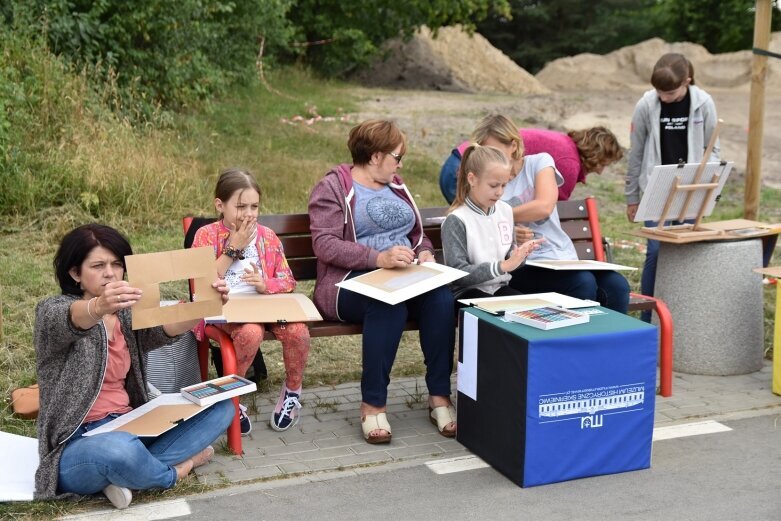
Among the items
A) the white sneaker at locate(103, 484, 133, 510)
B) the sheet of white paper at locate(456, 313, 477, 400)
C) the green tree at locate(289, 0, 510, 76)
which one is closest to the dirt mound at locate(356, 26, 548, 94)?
the green tree at locate(289, 0, 510, 76)

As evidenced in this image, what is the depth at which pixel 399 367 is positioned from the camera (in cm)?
588

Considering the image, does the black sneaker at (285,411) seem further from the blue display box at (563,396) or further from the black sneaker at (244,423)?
the blue display box at (563,396)

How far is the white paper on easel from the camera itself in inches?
217

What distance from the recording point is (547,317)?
4199 mm

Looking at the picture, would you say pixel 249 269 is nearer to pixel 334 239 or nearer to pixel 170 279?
pixel 334 239

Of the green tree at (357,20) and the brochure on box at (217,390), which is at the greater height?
the green tree at (357,20)

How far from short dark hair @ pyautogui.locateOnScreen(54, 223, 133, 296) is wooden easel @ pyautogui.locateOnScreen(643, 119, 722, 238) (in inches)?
122

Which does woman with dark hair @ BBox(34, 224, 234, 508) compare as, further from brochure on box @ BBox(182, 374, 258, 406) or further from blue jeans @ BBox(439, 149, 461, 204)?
blue jeans @ BBox(439, 149, 461, 204)

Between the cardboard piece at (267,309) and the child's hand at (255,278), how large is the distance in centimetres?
4

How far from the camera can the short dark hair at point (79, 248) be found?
3799mm

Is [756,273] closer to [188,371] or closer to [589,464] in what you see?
[589,464]

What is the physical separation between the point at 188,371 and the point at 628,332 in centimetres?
205

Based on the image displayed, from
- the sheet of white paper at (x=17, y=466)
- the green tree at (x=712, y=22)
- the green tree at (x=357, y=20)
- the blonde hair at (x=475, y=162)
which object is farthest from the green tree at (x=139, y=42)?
the green tree at (x=712, y=22)

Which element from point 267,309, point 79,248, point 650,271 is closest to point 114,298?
point 79,248
